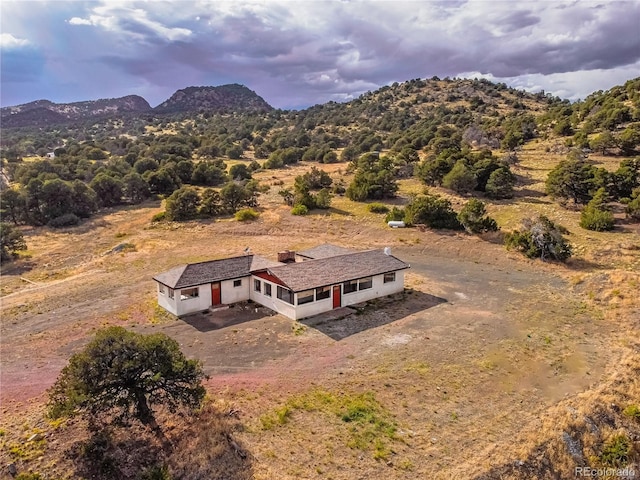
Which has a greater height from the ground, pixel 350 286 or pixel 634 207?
pixel 634 207

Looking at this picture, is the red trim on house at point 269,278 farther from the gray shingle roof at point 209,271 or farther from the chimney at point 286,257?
the chimney at point 286,257

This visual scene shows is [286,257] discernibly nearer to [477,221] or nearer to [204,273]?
[204,273]

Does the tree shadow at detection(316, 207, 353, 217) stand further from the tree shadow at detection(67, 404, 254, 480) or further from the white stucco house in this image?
the tree shadow at detection(67, 404, 254, 480)

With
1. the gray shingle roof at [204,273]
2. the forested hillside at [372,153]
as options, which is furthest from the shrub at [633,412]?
the forested hillside at [372,153]

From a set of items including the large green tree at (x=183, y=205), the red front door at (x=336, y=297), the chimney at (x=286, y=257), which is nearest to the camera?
the red front door at (x=336, y=297)

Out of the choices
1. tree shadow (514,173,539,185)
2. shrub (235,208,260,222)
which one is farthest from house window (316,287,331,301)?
tree shadow (514,173,539,185)

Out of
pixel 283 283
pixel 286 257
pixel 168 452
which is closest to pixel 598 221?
pixel 286 257

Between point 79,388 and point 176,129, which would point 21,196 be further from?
point 176,129
